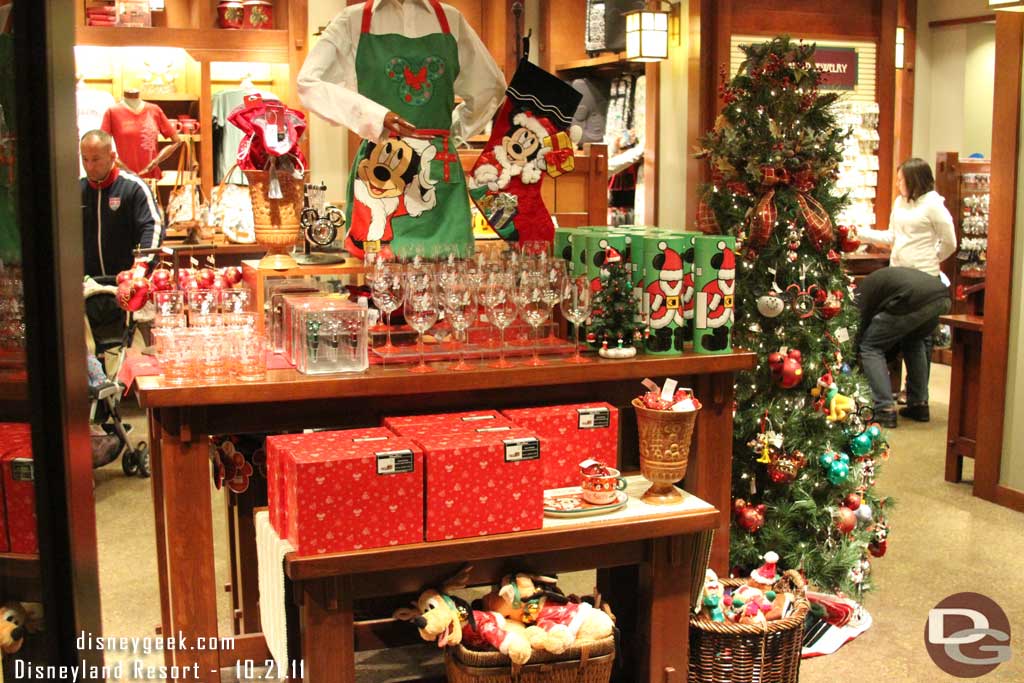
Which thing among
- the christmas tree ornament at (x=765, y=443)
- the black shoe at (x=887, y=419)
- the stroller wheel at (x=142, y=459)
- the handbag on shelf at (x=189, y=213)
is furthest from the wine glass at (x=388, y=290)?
the black shoe at (x=887, y=419)

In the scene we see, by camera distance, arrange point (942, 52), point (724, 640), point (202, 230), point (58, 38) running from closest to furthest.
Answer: point (58, 38), point (724, 640), point (202, 230), point (942, 52)

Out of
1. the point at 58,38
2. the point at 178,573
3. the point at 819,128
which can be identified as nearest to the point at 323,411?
the point at 178,573

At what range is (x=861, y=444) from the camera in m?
4.01

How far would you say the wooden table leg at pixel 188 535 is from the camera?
275 centimetres

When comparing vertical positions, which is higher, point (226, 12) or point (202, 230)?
point (226, 12)

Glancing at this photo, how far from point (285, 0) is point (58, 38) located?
707cm

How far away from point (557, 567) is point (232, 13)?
6.10 meters

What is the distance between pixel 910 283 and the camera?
6715mm

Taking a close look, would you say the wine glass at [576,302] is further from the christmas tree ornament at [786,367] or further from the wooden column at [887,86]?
the wooden column at [887,86]

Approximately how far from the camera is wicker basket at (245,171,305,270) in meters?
3.32

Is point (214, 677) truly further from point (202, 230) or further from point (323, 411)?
point (202, 230)

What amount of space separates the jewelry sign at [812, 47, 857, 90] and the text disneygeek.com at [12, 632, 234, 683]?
562 centimetres

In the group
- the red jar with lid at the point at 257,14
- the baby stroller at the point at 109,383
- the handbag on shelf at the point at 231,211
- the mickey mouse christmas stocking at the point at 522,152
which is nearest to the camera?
the mickey mouse christmas stocking at the point at 522,152

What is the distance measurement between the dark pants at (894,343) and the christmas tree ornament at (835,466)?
3.04 meters
